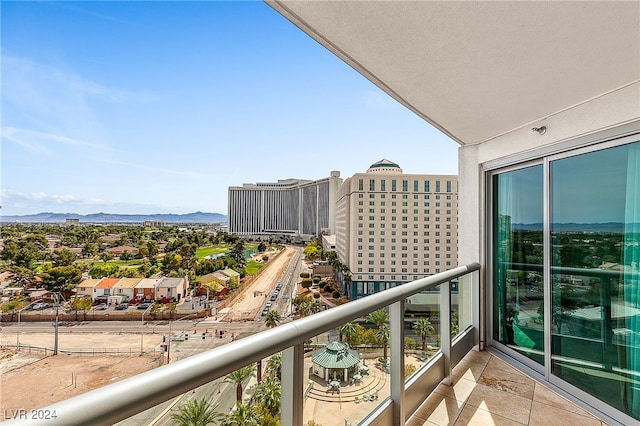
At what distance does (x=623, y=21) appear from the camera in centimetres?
133

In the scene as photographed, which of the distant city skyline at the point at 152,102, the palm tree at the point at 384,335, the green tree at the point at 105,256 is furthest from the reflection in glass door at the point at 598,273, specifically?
the green tree at the point at 105,256

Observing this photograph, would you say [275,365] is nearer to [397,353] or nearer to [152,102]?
[397,353]

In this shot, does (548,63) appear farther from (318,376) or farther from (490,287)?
(490,287)

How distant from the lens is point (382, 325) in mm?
1846

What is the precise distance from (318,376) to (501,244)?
264cm

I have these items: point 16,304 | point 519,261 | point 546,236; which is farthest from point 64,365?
point 546,236

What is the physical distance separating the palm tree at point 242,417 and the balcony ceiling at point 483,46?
149 cm

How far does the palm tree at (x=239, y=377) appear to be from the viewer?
0.98 meters

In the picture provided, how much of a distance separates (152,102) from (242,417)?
1859 cm

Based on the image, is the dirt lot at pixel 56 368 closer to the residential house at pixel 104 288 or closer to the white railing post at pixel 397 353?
the residential house at pixel 104 288

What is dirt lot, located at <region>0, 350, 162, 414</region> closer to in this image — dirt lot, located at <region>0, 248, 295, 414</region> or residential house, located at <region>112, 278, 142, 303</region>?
dirt lot, located at <region>0, 248, 295, 414</region>

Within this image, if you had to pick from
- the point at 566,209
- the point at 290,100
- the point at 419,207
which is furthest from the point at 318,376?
the point at 419,207

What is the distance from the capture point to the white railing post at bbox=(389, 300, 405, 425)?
73.0 inches

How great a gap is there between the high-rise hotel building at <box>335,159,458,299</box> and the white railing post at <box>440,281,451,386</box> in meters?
13.2
